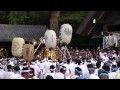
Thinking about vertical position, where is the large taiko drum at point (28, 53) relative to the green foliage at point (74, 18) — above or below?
below

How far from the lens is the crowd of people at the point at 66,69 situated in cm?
617

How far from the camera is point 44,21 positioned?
23391mm

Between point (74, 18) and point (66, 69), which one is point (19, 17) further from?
point (66, 69)

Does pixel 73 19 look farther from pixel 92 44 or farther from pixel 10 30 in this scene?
pixel 10 30

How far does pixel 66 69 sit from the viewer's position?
834 cm

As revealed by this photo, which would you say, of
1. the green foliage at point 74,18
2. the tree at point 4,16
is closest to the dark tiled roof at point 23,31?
the green foliage at point 74,18

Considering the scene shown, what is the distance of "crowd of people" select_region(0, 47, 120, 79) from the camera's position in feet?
20.2

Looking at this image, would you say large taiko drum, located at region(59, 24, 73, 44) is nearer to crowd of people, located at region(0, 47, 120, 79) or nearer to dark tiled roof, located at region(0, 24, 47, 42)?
crowd of people, located at region(0, 47, 120, 79)

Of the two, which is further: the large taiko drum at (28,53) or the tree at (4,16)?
the tree at (4,16)

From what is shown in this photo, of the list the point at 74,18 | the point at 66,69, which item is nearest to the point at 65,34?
the point at 66,69

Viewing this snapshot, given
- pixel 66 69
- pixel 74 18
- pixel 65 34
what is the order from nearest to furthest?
pixel 66 69 < pixel 65 34 < pixel 74 18

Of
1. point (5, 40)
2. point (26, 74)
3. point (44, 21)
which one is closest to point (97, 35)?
point (5, 40)

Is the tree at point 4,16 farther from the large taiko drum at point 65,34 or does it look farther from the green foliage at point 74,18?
the large taiko drum at point 65,34
